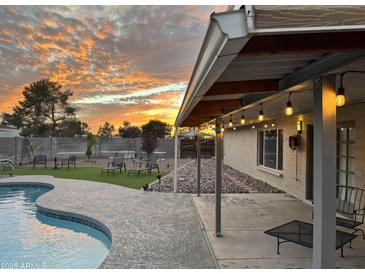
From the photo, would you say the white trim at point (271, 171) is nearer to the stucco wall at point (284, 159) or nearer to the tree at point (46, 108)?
the stucco wall at point (284, 159)

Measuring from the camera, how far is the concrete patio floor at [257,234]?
4.26 metres

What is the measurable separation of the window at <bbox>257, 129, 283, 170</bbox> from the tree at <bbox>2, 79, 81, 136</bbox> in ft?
84.2

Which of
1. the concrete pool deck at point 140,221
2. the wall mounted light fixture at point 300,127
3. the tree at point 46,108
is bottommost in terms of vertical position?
the concrete pool deck at point 140,221

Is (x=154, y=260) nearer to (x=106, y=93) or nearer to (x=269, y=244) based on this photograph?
(x=269, y=244)

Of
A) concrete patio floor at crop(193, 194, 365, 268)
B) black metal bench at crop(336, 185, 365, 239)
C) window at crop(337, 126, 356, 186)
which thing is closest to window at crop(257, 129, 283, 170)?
concrete patio floor at crop(193, 194, 365, 268)

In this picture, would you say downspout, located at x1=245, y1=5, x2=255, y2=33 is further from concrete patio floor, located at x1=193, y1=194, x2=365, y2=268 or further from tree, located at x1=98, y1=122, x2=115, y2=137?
tree, located at x1=98, y1=122, x2=115, y2=137

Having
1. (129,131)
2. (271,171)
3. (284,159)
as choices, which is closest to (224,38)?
(284,159)

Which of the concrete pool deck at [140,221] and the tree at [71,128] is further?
the tree at [71,128]

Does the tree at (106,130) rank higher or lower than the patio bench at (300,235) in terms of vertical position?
higher

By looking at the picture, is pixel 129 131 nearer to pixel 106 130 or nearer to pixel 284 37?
pixel 106 130

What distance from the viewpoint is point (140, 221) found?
6469 millimetres

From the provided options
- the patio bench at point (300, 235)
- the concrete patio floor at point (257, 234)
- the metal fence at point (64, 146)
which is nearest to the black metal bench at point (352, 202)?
the concrete patio floor at point (257, 234)

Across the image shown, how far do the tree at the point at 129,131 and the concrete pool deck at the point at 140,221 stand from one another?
26.1 m

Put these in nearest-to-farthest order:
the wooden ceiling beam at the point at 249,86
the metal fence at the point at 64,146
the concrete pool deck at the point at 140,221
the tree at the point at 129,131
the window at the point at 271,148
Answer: the wooden ceiling beam at the point at 249,86
the concrete pool deck at the point at 140,221
the window at the point at 271,148
the metal fence at the point at 64,146
the tree at the point at 129,131
